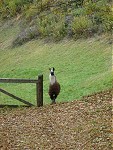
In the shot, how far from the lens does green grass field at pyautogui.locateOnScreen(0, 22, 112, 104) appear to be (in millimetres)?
20328

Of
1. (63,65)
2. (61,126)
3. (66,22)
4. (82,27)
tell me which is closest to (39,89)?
(61,126)

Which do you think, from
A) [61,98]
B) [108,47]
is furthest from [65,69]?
[61,98]

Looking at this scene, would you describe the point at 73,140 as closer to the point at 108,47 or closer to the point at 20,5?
the point at 108,47

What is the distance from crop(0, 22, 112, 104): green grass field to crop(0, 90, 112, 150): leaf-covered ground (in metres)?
3.86

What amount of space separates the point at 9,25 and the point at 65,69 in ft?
42.8

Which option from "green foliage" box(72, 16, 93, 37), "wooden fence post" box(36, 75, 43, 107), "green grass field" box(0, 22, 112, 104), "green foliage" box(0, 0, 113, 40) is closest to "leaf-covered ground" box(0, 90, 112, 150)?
"wooden fence post" box(36, 75, 43, 107)

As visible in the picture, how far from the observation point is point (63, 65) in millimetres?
26266

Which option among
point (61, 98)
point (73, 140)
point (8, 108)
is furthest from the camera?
point (61, 98)

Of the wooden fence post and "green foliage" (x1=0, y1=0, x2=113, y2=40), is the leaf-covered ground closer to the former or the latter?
the wooden fence post

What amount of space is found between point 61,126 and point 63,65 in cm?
1414

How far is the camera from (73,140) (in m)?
10.8

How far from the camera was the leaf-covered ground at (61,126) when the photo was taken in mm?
10531

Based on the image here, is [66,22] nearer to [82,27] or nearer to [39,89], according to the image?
[82,27]

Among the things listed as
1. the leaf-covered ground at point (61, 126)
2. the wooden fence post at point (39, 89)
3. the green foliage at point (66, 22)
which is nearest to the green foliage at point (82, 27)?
the green foliage at point (66, 22)
